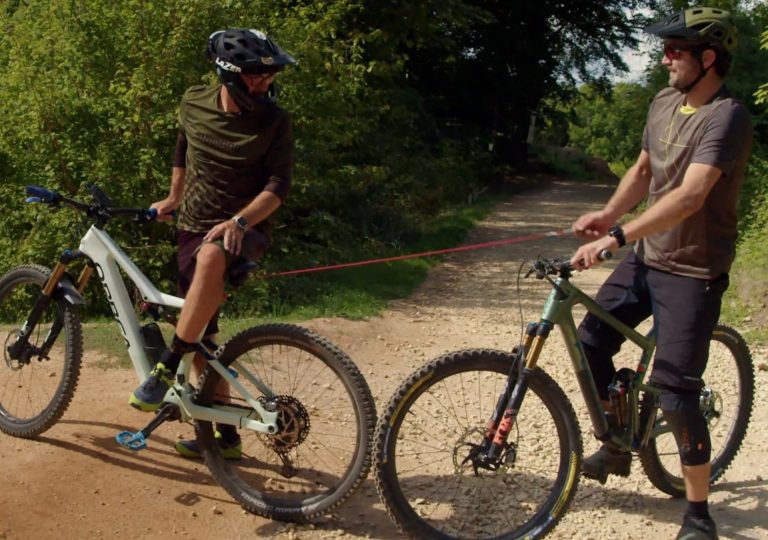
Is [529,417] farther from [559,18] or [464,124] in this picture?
[559,18]

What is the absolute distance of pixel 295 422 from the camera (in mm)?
4059

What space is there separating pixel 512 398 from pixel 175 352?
1.60m

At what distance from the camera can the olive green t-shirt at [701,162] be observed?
352cm

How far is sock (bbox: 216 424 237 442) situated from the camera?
4379 mm

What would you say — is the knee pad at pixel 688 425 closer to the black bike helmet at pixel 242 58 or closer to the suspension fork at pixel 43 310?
the black bike helmet at pixel 242 58

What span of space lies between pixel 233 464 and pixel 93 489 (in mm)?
673

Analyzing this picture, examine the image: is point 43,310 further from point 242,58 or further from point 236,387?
point 242,58

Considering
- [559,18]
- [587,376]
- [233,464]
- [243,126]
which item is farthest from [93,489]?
[559,18]

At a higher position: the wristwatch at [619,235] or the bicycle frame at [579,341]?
the wristwatch at [619,235]

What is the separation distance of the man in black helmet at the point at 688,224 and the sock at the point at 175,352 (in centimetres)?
182

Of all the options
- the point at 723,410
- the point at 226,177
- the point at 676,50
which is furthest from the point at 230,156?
the point at 723,410

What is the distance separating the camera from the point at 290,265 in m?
9.48

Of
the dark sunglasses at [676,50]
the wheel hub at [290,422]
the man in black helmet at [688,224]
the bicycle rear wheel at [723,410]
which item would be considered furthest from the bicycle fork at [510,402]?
the dark sunglasses at [676,50]

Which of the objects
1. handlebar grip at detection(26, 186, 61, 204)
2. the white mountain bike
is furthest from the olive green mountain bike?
handlebar grip at detection(26, 186, 61, 204)
